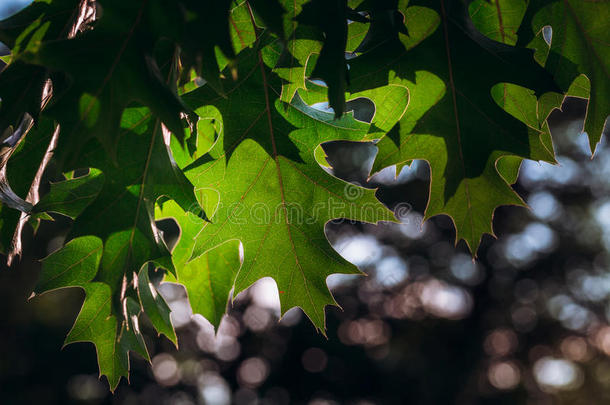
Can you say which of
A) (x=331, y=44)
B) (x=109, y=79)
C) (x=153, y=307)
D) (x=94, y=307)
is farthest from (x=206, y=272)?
(x=331, y=44)

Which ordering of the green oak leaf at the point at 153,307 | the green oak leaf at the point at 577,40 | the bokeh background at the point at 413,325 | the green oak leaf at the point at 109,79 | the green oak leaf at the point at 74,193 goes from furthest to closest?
the bokeh background at the point at 413,325 → the green oak leaf at the point at 153,307 → the green oak leaf at the point at 74,193 → the green oak leaf at the point at 577,40 → the green oak leaf at the point at 109,79

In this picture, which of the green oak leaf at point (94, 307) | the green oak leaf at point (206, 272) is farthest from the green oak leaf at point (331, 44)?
the green oak leaf at point (94, 307)

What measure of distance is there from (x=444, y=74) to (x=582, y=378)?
12.9 m

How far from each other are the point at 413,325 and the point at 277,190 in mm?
10011

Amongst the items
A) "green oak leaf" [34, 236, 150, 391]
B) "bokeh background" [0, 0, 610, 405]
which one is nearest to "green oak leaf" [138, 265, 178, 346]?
"green oak leaf" [34, 236, 150, 391]

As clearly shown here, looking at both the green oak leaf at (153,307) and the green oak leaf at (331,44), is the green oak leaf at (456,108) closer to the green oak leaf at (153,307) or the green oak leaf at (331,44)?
the green oak leaf at (331,44)

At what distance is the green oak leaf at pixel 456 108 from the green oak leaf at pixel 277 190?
17 cm

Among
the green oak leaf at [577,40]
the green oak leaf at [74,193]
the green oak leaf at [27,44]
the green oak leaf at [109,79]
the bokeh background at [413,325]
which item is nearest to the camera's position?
the green oak leaf at [109,79]

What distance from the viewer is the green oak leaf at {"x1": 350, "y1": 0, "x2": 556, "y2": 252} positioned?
1181mm

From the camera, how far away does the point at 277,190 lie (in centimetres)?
144

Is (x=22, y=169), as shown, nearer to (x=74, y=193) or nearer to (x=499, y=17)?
(x=74, y=193)

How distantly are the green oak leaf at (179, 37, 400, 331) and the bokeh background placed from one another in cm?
816

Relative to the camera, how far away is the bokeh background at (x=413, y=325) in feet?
32.8

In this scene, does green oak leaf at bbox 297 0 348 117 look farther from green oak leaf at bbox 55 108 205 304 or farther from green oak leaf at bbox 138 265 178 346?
green oak leaf at bbox 138 265 178 346
